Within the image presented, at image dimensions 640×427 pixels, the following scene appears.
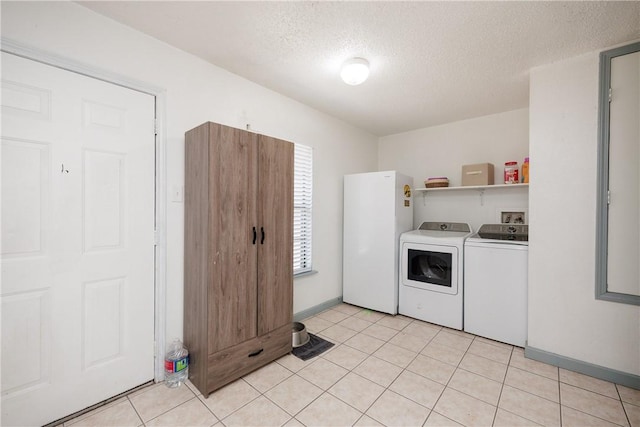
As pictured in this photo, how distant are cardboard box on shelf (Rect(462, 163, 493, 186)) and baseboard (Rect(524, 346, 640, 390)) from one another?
1889 mm

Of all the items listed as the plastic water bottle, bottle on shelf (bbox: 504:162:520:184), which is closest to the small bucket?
the plastic water bottle

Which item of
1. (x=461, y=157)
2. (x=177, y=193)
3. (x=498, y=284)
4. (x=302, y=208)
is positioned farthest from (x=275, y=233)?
(x=461, y=157)

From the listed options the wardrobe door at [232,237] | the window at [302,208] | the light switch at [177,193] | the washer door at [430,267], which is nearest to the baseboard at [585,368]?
the washer door at [430,267]

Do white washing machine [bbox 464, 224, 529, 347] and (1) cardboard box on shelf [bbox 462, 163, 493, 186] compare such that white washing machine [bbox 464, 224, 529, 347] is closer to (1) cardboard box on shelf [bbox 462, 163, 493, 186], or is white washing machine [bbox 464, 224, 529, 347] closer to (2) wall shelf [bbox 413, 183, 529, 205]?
(2) wall shelf [bbox 413, 183, 529, 205]

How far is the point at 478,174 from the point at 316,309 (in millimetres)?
2673

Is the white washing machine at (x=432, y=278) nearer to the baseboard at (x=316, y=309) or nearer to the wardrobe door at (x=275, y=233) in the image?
the baseboard at (x=316, y=309)

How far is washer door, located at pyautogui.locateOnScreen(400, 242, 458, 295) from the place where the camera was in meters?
2.93

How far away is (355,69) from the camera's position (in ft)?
7.03

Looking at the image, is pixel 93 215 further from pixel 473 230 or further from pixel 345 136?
pixel 473 230

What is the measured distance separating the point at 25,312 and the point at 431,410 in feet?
8.34

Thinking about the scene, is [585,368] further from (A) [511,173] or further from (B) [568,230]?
(A) [511,173]

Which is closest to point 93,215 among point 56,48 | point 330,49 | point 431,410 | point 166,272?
point 166,272

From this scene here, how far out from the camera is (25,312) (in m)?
1.52

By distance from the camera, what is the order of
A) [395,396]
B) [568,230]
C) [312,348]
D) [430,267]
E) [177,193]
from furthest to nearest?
[430,267], [312,348], [568,230], [177,193], [395,396]
